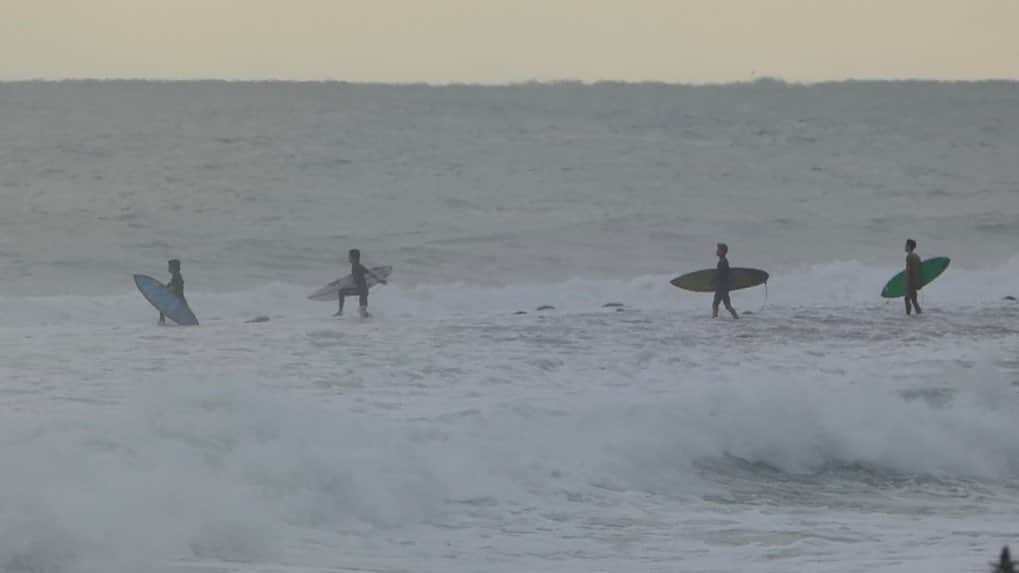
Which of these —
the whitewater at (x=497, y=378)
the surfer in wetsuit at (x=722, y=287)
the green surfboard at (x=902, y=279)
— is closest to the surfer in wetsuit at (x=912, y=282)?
the green surfboard at (x=902, y=279)

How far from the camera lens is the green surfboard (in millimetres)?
23312

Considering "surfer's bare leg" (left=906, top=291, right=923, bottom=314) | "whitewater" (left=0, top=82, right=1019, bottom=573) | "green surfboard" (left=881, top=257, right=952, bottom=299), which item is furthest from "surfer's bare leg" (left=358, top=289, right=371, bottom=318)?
"green surfboard" (left=881, top=257, right=952, bottom=299)

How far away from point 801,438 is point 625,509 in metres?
3.23

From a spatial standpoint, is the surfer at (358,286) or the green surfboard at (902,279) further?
the green surfboard at (902,279)

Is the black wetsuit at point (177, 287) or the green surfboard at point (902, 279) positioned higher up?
the green surfboard at point (902, 279)

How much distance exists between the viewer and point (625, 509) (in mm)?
11438

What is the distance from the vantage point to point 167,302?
21594 mm

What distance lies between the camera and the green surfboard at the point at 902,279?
23312mm

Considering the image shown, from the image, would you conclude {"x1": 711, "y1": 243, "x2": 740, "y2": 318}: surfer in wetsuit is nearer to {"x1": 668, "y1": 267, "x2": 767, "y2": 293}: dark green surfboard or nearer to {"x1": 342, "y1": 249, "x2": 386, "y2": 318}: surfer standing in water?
{"x1": 668, "y1": 267, "x2": 767, "y2": 293}: dark green surfboard

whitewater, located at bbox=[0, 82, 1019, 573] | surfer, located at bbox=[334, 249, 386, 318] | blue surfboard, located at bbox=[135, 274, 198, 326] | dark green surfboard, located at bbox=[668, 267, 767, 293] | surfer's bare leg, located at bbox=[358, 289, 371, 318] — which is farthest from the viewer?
dark green surfboard, located at bbox=[668, 267, 767, 293]

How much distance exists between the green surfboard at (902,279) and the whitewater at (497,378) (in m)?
0.60

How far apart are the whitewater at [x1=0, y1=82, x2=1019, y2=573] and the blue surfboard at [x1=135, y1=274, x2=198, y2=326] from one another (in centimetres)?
40

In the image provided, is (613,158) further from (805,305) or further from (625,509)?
(625,509)

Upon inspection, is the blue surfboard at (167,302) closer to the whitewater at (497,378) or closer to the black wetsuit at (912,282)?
the whitewater at (497,378)
